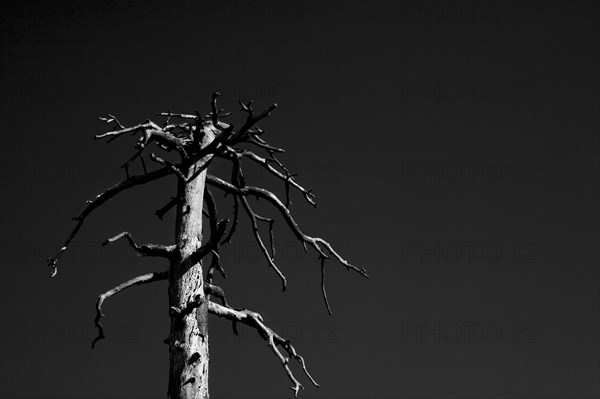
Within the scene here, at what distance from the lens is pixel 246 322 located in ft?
18.3

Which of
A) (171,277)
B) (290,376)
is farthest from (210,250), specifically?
(290,376)

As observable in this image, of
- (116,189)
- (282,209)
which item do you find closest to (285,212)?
(282,209)

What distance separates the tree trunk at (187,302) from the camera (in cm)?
506

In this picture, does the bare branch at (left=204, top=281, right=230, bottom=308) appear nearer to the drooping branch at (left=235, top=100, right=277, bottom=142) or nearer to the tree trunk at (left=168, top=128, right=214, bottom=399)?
the tree trunk at (left=168, top=128, right=214, bottom=399)

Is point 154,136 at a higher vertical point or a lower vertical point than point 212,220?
higher

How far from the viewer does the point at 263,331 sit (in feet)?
18.2

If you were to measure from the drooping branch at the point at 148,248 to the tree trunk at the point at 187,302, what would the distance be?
0.07 metres

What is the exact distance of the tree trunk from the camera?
5062mm

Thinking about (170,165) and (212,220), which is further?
(212,220)

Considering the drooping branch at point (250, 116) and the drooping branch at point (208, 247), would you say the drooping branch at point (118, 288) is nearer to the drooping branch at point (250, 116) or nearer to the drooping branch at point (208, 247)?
the drooping branch at point (208, 247)

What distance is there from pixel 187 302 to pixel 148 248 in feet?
→ 1.43

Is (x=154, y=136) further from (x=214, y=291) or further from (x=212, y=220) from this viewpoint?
(x=214, y=291)

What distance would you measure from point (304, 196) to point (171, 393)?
1738 mm

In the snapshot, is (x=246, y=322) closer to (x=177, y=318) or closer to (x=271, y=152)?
(x=177, y=318)
